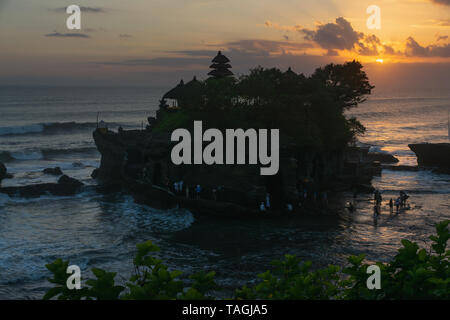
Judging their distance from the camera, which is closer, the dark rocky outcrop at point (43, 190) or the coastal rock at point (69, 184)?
the dark rocky outcrop at point (43, 190)

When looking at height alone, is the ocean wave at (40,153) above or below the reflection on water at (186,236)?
above

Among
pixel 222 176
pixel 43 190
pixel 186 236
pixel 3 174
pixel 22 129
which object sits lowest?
pixel 186 236

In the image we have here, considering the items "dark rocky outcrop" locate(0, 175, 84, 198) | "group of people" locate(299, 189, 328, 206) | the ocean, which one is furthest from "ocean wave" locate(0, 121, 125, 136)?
"group of people" locate(299, 189, 328, 206)

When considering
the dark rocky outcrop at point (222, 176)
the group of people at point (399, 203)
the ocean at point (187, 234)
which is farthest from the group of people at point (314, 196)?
the group of people at point (399, 203)

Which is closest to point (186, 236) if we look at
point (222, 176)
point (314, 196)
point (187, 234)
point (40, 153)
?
point (187, 234)

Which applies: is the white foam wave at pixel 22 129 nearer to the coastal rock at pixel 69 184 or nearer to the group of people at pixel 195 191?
the coastal rock at pixel 69 184

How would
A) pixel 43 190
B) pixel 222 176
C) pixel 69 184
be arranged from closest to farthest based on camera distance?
pixel 222 176, pixel 43 190, pixel 69 184

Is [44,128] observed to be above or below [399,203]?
above

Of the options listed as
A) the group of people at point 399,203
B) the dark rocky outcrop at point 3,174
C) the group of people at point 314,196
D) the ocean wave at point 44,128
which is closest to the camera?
the group of people at point 399,203

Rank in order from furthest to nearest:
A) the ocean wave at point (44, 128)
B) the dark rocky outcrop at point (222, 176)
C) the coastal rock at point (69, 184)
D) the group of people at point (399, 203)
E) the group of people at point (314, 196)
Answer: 1. the ocean wave at point (44, 128)
2. the coastal rock at point (69, 184)
3. the group of people at point (314, 196)
4. the group of people at point (399, 203)
5. the dark rocky outcrop at point (222, 176)

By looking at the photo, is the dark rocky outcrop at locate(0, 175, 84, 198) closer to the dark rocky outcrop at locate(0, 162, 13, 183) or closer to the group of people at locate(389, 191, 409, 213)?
the dark rocky outcrop at locate(0, 162, 13, 183)

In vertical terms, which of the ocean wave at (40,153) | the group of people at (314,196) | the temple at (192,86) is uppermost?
the temple at (192,86)

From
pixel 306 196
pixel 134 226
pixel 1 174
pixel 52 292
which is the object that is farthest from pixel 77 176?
pixel 52 292

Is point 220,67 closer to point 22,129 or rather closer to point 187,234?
point 187,234
